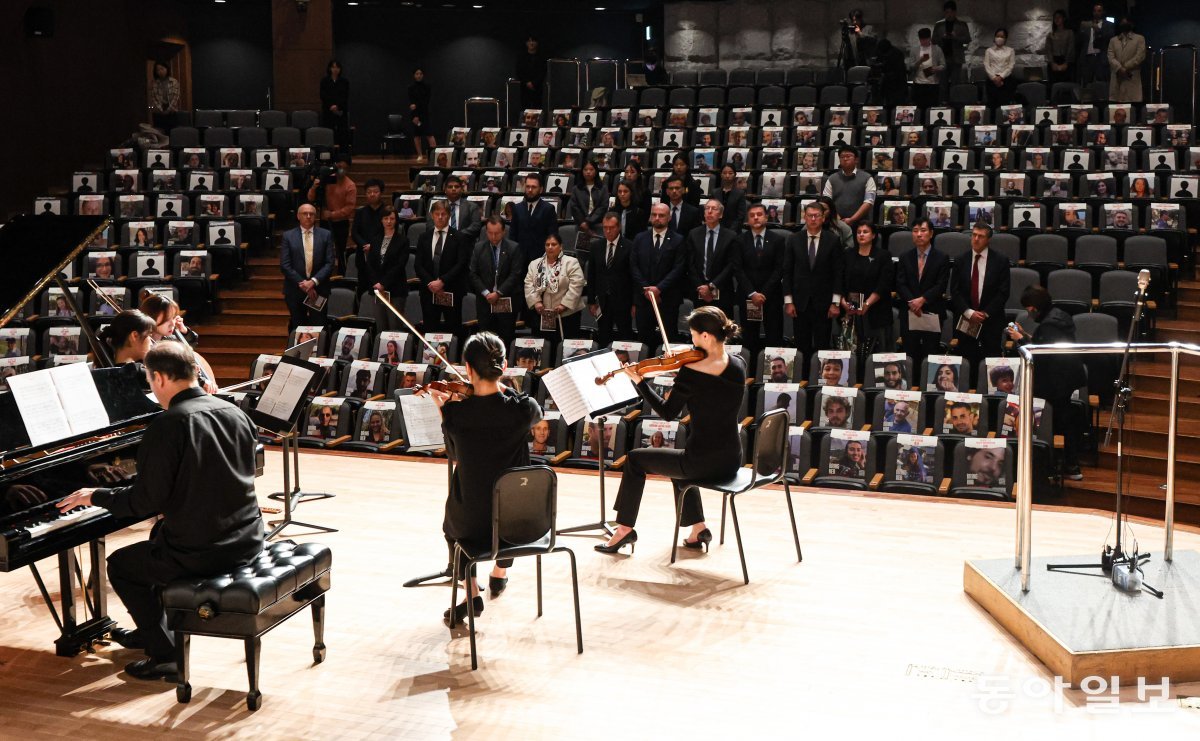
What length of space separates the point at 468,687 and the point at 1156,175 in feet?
25.7

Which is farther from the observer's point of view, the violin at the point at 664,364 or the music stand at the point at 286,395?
the music stand at the point at 286,395

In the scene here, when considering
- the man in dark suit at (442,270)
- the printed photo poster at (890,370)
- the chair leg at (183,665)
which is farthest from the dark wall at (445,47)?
the chair leg at (183,665)

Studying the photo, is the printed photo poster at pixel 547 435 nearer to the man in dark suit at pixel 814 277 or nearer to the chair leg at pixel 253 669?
the man in dark suit at pixel 814 277

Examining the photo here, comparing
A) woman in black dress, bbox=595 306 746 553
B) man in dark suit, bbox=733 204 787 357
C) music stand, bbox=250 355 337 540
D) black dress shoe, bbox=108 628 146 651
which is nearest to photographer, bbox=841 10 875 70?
man in dark suit, bbox=733 204 787 357

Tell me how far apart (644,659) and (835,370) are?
3.59m

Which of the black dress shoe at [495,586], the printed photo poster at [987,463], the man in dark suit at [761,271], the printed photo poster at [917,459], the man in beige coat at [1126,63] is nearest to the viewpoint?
the black dress shoe at [495,586]

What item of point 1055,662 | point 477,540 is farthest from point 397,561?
point 1055,662

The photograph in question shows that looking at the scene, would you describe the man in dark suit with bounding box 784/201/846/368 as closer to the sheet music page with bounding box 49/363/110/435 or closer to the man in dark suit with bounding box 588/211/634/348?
the man in dark suit with bounding box 588/211/634/348

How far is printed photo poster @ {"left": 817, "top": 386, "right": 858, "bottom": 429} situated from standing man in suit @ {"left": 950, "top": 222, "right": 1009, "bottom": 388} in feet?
3.55

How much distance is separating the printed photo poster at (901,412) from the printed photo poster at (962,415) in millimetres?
177

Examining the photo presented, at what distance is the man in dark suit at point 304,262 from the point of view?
8891mm

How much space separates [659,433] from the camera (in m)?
7.04

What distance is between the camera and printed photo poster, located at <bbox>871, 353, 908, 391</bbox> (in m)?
7.22

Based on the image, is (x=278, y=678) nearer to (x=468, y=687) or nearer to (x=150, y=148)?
(x=468, y=687)
